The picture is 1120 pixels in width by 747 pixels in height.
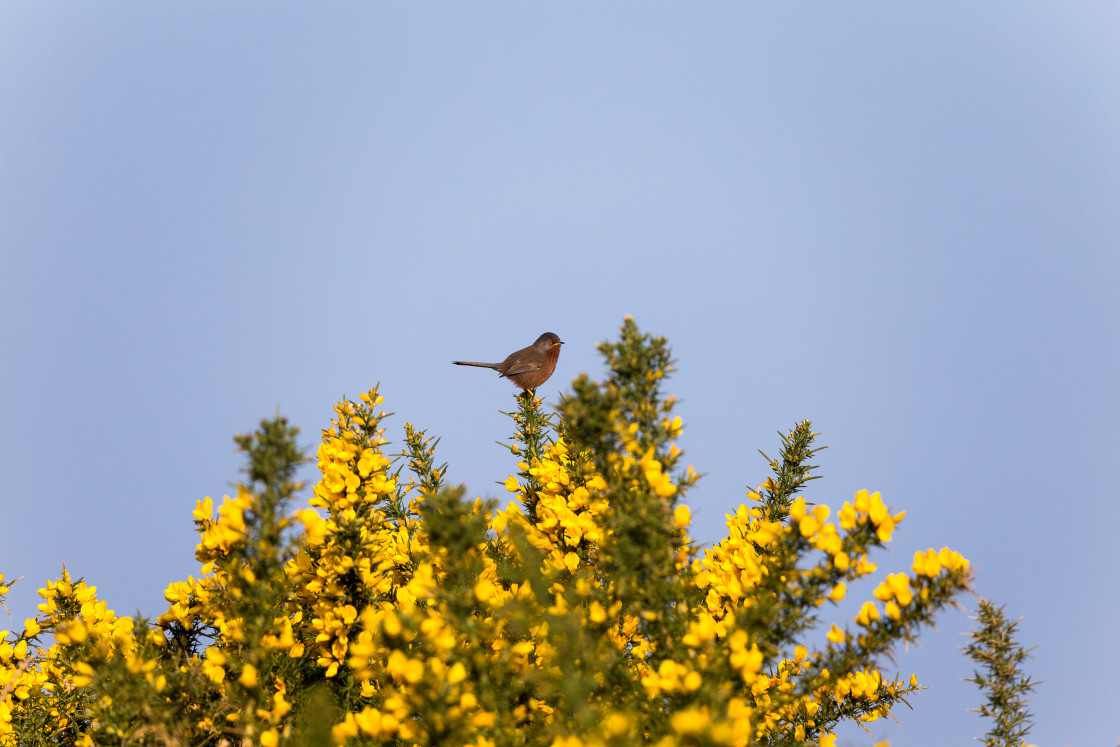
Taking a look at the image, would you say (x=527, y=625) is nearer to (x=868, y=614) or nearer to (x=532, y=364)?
(x=868, y=614)

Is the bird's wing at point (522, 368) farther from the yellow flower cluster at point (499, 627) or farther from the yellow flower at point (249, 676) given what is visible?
the yellow flower at point (249, 676)

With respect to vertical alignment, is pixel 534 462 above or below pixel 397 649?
above

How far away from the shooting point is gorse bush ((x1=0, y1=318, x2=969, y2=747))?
2793 millimetres

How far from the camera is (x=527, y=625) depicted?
330 centimetres

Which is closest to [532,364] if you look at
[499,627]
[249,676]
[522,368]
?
[522,368]

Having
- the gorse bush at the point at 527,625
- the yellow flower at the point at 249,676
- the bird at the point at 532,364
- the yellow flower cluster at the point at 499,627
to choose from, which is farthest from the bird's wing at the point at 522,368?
the yellow flower at the point at 249,676

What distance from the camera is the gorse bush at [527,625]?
9.16 ft

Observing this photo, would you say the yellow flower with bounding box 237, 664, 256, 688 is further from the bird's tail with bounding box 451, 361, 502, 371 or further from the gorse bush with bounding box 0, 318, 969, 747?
the bird's tail with bounding box 451, 361, 502, 371

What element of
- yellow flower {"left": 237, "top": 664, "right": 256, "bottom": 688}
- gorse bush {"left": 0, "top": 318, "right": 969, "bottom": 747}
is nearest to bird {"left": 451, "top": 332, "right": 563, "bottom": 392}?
gorse bush {"left": 0, "top": 318, "right": 969, "bottom": 747}

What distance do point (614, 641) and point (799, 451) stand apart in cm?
296

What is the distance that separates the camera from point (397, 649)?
9.83 ft

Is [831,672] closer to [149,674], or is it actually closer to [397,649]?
[397,649]

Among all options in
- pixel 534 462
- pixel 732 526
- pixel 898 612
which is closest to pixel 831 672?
pixel 898 612

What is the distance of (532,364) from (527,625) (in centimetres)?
926
